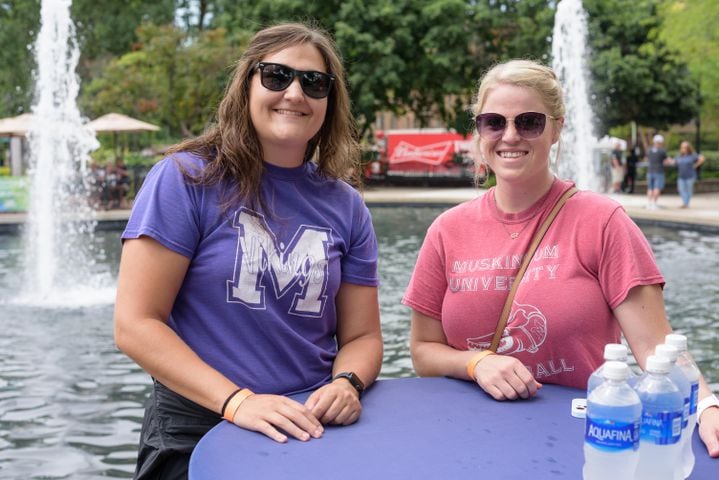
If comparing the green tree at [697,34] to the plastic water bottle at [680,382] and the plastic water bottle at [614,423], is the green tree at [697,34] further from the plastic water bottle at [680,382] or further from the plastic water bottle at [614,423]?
the plastic water bottle at [614,423]

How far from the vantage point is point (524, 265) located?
2645 mm

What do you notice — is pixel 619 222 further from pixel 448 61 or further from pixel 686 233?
pixel 448 61

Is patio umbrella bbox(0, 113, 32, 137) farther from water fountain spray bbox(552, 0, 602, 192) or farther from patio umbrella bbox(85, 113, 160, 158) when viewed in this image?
water fountain spray bbox(552, 0, 602, 192)

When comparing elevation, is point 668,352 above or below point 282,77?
below

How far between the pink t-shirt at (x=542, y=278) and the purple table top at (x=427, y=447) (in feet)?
0.66

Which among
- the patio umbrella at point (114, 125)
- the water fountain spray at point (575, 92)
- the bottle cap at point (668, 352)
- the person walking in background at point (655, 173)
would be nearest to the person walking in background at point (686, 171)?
the person walking in background at point (655, 173)

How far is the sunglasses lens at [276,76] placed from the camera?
252 cm

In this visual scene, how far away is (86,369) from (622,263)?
5.42 metres

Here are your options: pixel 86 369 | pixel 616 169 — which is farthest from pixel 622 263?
pixel 616 169

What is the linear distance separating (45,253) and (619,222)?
40.6 ft

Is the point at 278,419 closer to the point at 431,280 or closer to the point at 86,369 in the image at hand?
the point at 431,280

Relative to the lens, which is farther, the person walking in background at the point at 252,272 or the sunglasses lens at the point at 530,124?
the sunglasses lens at the point at 530,124

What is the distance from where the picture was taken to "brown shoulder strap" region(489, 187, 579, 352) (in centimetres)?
265

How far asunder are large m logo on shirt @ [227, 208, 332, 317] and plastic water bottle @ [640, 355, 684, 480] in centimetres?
103
